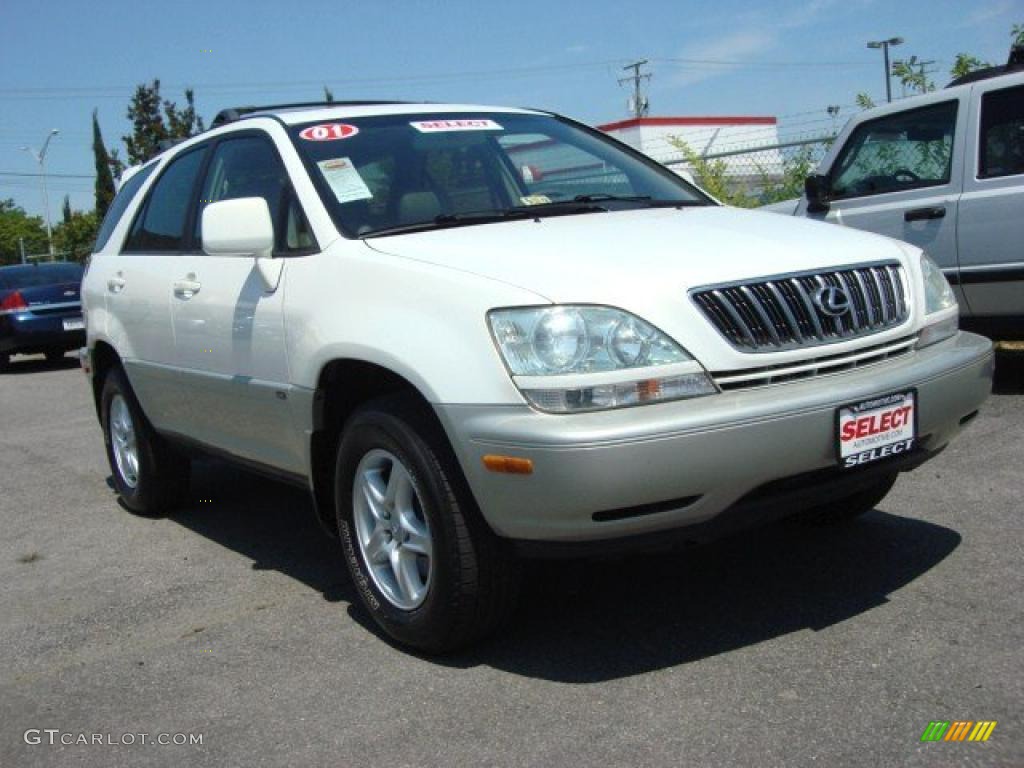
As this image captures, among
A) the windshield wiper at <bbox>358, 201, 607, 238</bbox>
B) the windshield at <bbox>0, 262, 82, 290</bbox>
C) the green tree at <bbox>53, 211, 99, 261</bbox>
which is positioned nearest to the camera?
the windshield wiper at <bbox>358, 201, 607, 238</bbox>

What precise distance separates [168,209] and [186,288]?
30.7 inches

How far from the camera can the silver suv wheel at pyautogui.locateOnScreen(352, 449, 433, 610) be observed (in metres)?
A: 3.61

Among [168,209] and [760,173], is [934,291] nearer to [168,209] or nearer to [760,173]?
[168,209]

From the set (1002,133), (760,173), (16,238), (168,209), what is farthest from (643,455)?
(16,238)

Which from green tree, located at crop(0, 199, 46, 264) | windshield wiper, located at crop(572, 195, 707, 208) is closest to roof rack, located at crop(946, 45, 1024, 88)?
windshield wiper, located at crop(572, 195, 707, 208)

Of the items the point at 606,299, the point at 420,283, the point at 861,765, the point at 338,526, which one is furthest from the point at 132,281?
the point at 861,765

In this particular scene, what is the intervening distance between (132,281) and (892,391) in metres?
3.47

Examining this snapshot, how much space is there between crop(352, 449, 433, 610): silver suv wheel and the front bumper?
Result: 407 millimetres

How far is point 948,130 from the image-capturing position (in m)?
7.02

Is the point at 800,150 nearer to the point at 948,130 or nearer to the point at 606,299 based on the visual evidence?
the point at 948,130

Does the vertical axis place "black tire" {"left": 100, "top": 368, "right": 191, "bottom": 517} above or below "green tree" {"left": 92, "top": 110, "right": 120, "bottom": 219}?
below

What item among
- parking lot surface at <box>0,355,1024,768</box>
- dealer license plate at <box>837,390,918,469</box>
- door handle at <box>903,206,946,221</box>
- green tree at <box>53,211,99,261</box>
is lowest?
parking lot surface at <box>0,355,1024,768</box>

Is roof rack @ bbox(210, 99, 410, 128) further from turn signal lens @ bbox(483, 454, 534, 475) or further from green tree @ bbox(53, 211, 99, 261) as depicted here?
green tree @ bbox(53, 211, 99, 261)

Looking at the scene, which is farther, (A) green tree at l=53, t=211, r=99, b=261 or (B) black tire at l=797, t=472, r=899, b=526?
(A) green tree at l=53, t=211, r=99, b=261
